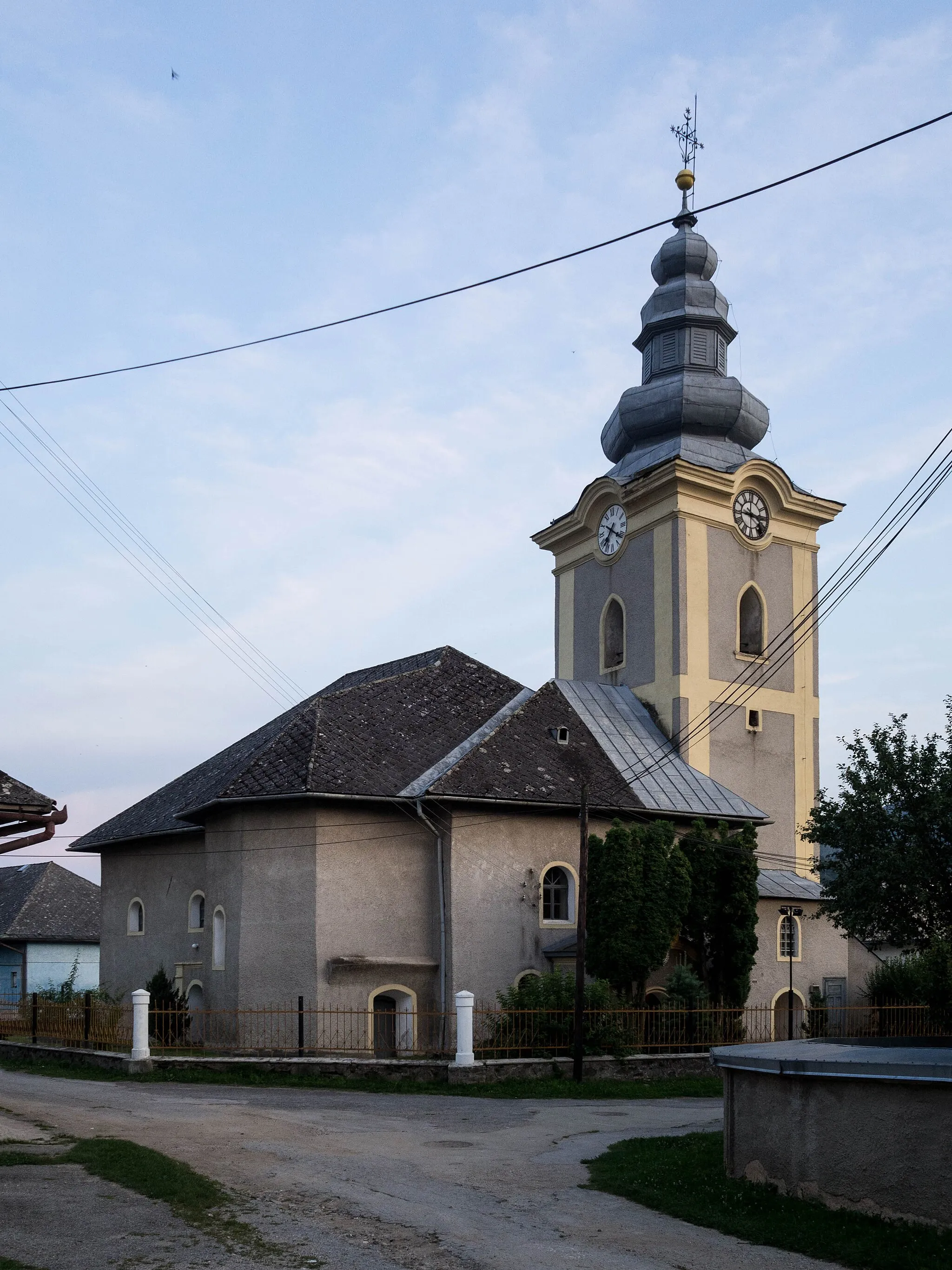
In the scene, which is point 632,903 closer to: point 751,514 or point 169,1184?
point 169,1184

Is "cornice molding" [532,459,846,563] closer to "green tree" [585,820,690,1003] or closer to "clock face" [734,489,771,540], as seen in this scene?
"clock face" [734,489,771,540]

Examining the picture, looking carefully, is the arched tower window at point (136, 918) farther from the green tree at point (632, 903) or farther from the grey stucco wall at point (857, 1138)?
the grey stucco wall at point (857, 1138)

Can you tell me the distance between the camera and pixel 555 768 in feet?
91.4

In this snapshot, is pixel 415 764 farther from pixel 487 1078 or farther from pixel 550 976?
pixel 487 1078

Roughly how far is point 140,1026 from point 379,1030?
4.95m

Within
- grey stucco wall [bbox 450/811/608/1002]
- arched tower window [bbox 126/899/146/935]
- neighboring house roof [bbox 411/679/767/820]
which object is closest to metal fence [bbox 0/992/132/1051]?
arched tower window [bbox 126/899/146/935]

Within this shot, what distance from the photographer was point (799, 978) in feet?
97.5

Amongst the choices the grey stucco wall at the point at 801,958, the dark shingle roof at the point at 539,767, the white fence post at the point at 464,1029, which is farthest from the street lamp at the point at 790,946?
the white fence post at the point at 464,1029

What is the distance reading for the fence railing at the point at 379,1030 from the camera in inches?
894

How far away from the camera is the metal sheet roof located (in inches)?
1150

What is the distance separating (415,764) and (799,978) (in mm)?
9890

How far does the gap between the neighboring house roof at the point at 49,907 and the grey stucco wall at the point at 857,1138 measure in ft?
139

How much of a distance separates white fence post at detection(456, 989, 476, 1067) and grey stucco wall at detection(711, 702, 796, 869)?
41.2 feet

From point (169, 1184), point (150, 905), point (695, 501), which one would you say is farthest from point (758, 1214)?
point (695, 501)
